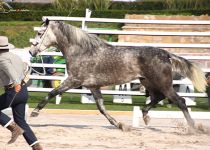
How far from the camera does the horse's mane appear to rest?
1423 centimetres

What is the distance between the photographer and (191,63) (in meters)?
14.3

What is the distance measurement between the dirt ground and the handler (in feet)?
3.50

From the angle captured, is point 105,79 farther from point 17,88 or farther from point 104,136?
point 17,88

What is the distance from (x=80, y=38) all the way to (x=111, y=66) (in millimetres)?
803

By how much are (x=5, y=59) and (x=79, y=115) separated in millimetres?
7317

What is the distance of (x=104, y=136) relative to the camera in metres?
12.7

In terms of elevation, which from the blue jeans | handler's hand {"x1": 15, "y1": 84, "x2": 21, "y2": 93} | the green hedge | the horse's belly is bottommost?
the green hedge

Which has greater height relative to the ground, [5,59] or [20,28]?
[5,59]

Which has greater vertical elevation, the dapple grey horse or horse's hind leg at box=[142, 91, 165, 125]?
the dapple grey horse

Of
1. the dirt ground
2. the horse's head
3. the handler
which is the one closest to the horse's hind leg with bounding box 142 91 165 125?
the dirt ground

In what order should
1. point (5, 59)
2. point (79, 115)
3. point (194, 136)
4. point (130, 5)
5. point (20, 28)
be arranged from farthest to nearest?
point (130, 5)
point (20, 28)
point (79, 115)
point (194, 136)
point (5, 59)

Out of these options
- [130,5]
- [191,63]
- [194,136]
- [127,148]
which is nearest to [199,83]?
[191,63]

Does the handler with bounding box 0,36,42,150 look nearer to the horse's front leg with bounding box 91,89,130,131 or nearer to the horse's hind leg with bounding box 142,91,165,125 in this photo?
the horse's front leg with bounding box 91,89,130,131

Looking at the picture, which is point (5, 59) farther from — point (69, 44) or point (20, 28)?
point (20, 28)
